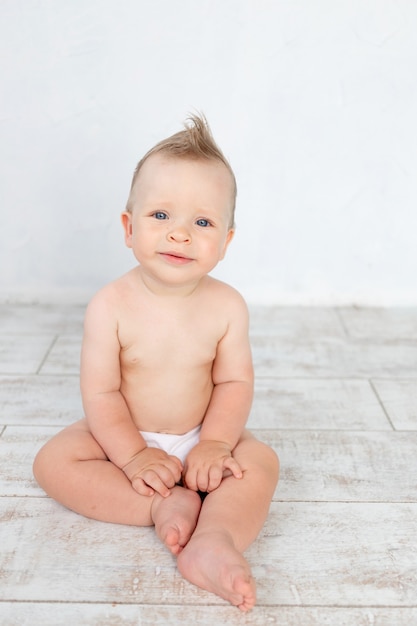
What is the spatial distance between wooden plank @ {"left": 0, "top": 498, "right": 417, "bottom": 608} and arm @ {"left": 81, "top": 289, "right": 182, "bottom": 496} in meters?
0.09

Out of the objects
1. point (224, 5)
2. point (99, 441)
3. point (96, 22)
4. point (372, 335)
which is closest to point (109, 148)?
point (96, 22)

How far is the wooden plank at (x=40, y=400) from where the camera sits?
1.30 meters

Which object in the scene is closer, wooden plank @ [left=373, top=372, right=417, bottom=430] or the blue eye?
the blue eye

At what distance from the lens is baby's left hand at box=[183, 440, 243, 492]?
1.03 m

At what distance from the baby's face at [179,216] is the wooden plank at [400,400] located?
1.67 ft

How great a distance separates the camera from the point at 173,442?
1128 millimetres

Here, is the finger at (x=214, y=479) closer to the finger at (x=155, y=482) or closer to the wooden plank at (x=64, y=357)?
the finger at (x=155, y=482)

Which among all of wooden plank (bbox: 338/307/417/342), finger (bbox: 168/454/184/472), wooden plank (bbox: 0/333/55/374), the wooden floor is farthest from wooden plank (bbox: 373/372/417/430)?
wooden plank (bbox: 0/333/55/374)

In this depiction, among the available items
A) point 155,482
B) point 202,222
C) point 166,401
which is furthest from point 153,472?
point 202,222

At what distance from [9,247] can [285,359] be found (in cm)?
71

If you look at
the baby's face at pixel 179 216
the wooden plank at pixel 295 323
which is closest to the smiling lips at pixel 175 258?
the baby's face at pixel 179 216

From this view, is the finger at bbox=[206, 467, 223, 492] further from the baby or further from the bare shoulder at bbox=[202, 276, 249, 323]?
the bare shoulder at bbox=[202, 276, 249, 323]

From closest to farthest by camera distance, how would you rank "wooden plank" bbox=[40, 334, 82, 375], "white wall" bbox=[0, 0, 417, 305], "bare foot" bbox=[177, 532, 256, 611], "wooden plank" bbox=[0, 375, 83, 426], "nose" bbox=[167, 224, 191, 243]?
"bare foot" bbox=[177, 532, 256, 611]
"nose" bbox=[167, 224, 191, 243]
"wooden plank" bbox=[0, 375, 83, 426]
"wooden plank" bbox=[40, 334, 82, 375]
"white wall" bbox=[0, 0, 417, 305]

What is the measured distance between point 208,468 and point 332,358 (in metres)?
0.60
